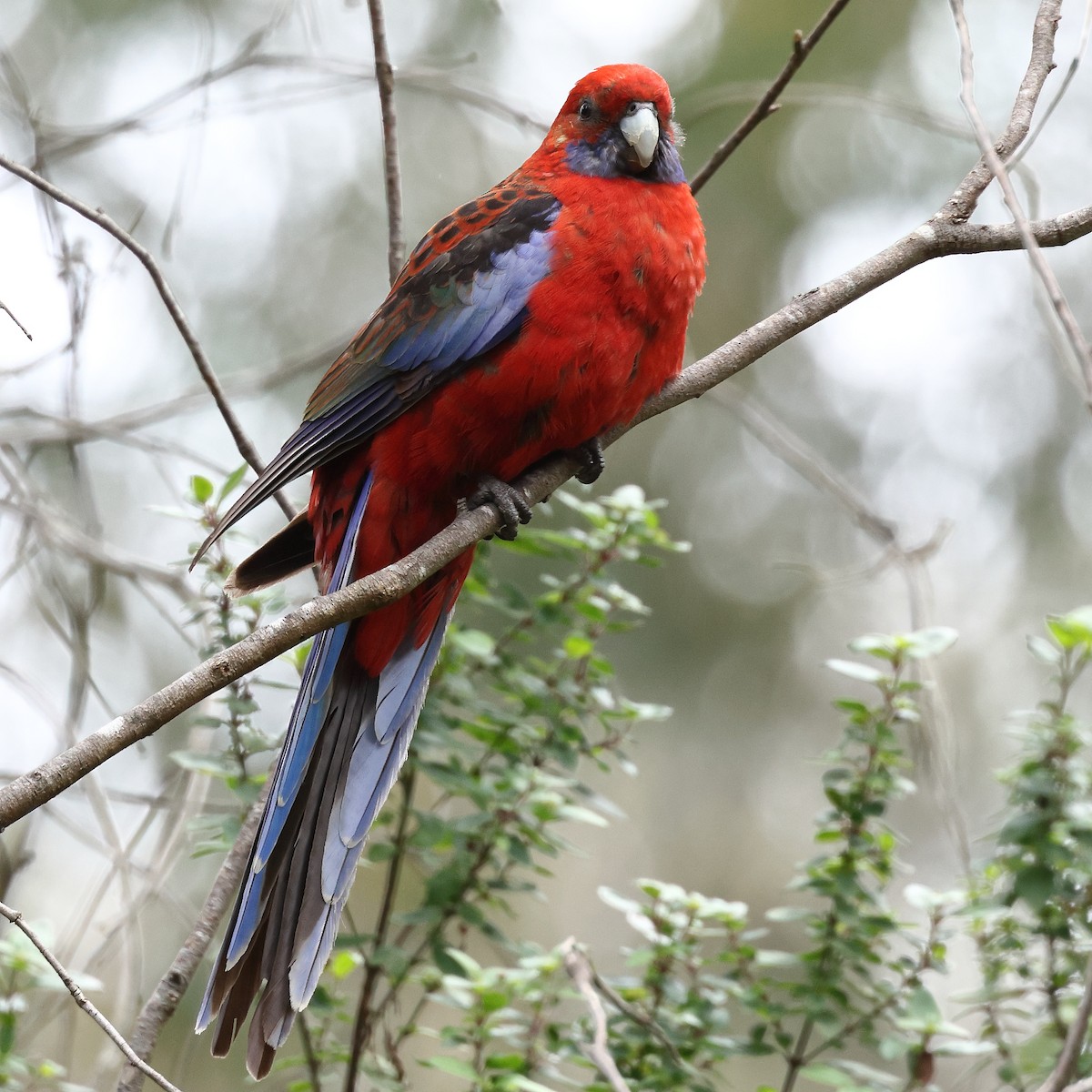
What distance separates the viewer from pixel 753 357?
2.60 m

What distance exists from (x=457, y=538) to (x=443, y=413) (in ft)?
2.34

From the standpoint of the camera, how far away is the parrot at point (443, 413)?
2.82 m

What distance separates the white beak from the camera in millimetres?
3227

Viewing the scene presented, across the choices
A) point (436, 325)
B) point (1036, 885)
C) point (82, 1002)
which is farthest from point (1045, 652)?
point (82, 1002)

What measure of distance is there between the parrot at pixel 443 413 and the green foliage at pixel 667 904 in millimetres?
140

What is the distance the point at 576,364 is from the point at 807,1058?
66.2 inches

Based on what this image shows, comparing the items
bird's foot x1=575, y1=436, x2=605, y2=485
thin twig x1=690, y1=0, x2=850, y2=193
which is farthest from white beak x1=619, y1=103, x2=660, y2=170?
bird's foot x1=575, y1=436, x2=605, y2=485

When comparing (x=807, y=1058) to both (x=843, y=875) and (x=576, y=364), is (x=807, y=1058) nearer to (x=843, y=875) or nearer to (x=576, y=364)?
(x=843, y=875)

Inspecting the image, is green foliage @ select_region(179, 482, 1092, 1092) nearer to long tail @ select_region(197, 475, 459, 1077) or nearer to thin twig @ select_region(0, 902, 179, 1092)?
long tail @ select_region(197, 475, 459, 1077)

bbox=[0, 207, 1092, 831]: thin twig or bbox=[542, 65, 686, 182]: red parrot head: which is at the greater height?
bbox=[542, 65, 686, 182]: red parrot head

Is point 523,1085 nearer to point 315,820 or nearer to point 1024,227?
point 315,820

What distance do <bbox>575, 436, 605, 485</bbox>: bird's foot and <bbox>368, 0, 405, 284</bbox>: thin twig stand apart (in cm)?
69

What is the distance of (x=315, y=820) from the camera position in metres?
2.76

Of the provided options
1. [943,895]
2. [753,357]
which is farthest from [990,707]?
[753,357]
